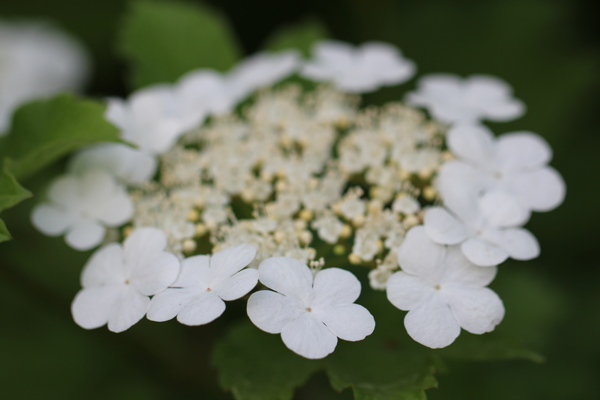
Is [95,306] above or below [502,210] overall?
below

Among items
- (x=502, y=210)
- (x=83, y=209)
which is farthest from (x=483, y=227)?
(x=83, y=209)

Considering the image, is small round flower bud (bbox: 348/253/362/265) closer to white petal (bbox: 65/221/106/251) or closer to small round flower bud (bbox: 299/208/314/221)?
small round flower bud (bbox: 299/208/314/221)

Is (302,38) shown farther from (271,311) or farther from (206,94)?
(271,311)

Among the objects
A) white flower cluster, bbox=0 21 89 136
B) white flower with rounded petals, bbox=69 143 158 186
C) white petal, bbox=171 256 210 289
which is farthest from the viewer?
white flower cluster, bbox=0 21 89 136

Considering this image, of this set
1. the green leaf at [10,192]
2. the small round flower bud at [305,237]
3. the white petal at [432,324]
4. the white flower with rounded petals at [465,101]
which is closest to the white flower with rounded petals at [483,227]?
the white petal at [432,324]

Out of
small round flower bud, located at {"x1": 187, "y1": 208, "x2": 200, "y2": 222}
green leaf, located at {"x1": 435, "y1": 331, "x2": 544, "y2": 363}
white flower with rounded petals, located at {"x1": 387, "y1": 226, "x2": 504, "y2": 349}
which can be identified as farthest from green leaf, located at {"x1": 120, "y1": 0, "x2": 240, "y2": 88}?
green leaf, located at {"x1": 435, "y1": 331, "x2": 544, "y2": 363}

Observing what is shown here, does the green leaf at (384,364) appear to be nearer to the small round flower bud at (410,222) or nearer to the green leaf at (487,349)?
the green leaf at (487,349)

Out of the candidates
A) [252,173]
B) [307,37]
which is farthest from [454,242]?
[307,37]
